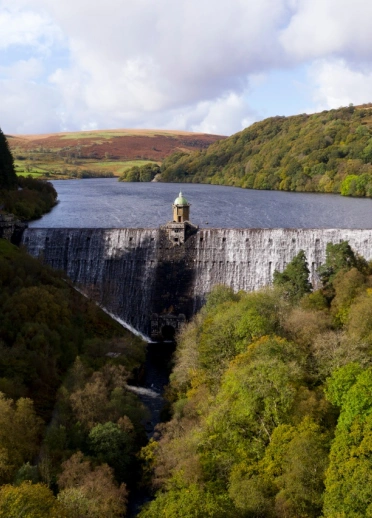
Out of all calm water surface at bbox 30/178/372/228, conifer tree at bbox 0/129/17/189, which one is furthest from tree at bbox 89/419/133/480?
conifer tree at bbox 0/129/17/189

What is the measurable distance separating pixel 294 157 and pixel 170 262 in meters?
91.7

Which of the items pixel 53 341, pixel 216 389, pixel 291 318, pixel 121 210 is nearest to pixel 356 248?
pixel 291 318

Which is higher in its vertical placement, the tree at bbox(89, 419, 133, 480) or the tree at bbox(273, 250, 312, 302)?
the tree at bbox(273, 250, 312, 302)

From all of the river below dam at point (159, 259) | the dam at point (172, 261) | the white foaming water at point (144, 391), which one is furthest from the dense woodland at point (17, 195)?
the white foaming water at point (144, 391)

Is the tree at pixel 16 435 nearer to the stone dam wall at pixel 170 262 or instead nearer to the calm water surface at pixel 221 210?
the stone dam wall at pixel 170 262

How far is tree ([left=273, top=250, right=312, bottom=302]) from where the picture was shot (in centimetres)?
4722

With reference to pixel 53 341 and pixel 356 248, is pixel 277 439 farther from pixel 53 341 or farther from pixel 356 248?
pixel 356 248

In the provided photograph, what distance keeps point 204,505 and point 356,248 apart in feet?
135

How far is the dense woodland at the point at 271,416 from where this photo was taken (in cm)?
2558

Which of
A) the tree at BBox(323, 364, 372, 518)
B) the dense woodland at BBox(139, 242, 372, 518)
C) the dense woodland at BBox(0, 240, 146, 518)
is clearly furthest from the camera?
the dense woodland at BBox(0, 240, 146, 518)

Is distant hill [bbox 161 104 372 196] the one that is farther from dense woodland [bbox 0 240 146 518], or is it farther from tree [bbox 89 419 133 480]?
tree [bbox 89 419 133 480]

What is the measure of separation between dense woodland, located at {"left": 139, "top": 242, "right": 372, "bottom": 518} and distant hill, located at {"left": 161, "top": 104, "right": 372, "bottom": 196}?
81995 mm

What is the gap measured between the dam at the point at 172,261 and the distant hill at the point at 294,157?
192ft

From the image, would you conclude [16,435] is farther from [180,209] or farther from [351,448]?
[180,209]
